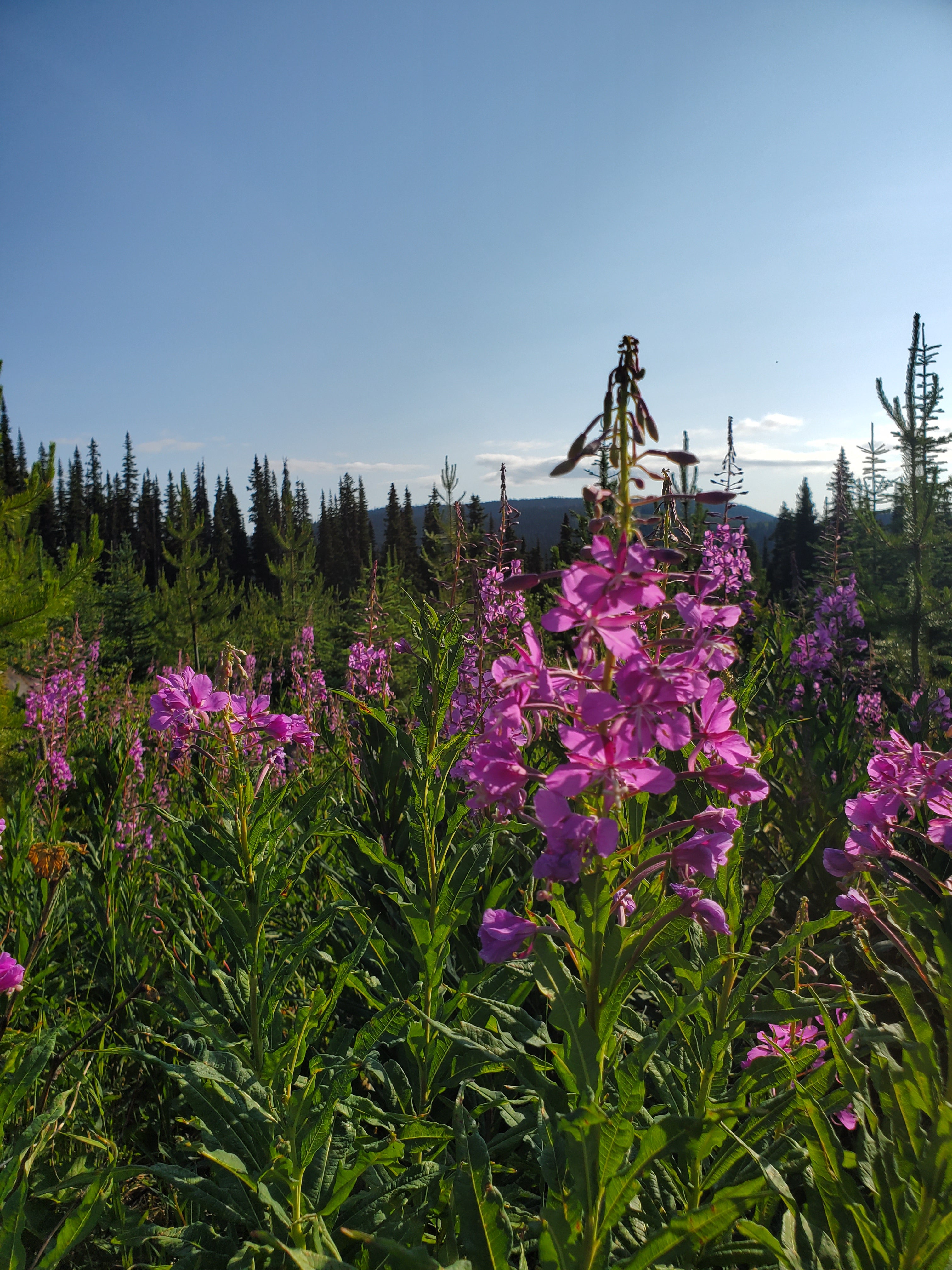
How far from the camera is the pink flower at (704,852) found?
3.84ft

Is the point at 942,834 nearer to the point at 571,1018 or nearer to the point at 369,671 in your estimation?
the point at 571,1018

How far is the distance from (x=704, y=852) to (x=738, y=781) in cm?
15

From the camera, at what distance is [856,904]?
1842mm

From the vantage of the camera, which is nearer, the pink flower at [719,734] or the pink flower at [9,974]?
the pink flower at [719,734]

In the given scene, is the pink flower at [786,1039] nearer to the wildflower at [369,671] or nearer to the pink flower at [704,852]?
the pink flower at [704,852]

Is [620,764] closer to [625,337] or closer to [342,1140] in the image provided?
[625,337]

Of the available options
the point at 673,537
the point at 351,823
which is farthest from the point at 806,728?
the point at 351,823

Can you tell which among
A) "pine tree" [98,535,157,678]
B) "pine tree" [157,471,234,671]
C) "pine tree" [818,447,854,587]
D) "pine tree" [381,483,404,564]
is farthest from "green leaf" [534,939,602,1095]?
"pine tree" [381,483,404,564]

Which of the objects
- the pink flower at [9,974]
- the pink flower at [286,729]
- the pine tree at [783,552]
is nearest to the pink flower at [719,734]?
the pink flower at [286,729]

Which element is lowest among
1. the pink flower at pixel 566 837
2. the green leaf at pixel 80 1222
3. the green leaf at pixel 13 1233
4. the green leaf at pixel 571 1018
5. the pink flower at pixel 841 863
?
the green leaf at pixel 80 1222

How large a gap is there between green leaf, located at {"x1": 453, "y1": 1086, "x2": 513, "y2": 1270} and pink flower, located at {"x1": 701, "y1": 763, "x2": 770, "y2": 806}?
2.59 ft

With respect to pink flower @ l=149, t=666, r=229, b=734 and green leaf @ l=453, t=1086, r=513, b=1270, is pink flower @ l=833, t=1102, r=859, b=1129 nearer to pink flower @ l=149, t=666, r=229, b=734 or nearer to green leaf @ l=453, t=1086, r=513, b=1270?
green leaf @ l=453, t=1086, r=513, b=1270

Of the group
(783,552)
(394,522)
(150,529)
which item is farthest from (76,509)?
(783,552)

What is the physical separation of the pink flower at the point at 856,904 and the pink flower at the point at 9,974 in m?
2.20
